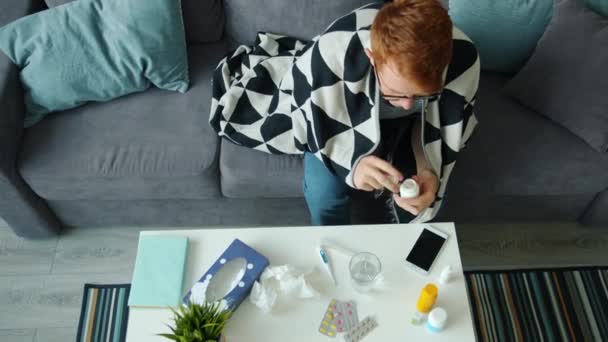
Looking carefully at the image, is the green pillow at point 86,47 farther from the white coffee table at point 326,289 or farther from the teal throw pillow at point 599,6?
the teal throw pillow at point 599,6

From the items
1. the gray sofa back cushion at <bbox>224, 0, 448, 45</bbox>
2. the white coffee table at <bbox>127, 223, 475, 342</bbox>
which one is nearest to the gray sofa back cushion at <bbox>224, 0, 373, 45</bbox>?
the gray sofa back cushion at <bbox>224, 0, 448, 45</bbox>

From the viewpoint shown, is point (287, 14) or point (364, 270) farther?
point (287, 14)

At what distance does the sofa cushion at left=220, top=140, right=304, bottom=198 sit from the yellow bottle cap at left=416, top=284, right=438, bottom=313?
55 centimetres

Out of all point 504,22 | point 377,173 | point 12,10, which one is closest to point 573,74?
point 504,22

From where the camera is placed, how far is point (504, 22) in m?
1.60

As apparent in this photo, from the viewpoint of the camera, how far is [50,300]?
1.70 meters

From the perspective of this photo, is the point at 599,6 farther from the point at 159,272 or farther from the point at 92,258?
the point at 92,258

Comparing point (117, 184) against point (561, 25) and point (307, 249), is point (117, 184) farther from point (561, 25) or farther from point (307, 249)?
point (561, 25)

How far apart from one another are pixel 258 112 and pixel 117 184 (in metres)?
0.50

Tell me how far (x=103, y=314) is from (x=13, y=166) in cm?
57

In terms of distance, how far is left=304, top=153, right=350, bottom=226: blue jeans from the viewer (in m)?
1.47

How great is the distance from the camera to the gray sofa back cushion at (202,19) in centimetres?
170

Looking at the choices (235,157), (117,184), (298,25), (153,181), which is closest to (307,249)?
(235,157)

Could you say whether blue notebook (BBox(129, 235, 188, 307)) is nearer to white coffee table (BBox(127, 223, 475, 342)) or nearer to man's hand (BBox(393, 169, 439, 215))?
white coffee table (BBox(127, 223, 475, 342))
